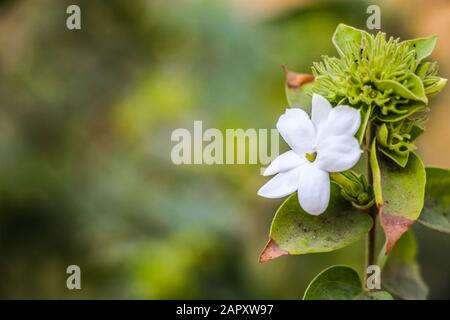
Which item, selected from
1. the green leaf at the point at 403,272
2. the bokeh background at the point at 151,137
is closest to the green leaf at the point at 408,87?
the green leaf at the point at 403,272

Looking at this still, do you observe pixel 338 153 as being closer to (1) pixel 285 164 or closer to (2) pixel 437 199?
(1) pixel 285 164

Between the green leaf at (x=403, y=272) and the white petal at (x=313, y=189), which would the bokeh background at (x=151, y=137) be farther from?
the white petal at (x=313, y=189)

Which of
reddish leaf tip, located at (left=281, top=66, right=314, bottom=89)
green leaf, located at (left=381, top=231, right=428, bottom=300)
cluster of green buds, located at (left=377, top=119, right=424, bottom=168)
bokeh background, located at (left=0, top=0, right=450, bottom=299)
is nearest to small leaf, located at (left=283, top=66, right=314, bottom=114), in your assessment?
reddish leaf tip, located at (left=281, top=66, right=314, bottom=89)

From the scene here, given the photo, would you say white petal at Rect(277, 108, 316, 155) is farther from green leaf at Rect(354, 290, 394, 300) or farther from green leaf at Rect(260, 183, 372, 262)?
green leaf at Rect(354, 290, 394, 300)

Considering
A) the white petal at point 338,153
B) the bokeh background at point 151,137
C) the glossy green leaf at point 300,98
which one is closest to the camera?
the white petal at point 338,153

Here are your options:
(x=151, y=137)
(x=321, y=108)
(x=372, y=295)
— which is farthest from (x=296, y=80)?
(x=151, y=137)
